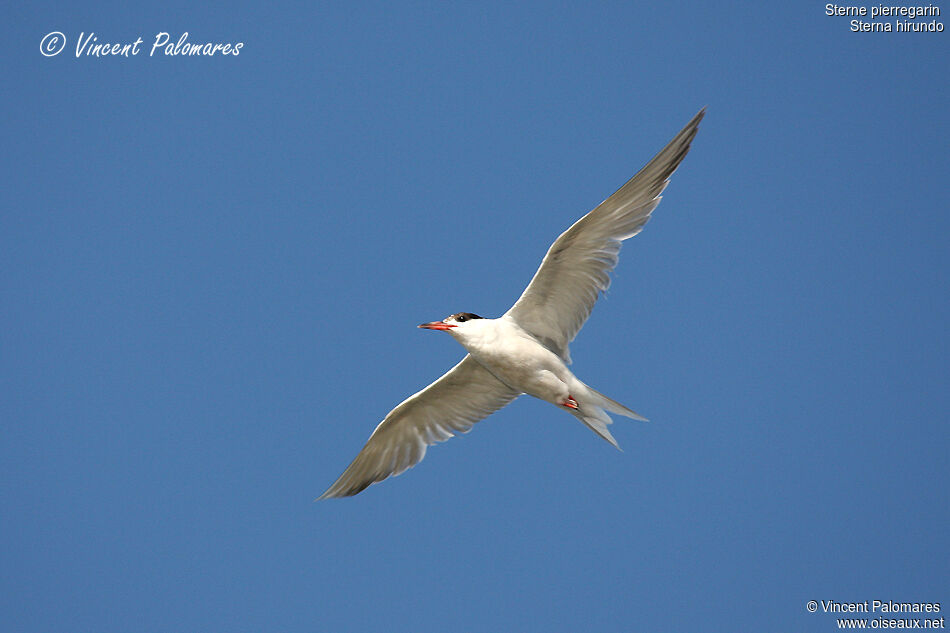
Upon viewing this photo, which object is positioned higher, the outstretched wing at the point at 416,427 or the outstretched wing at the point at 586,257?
the outstretched wing at the point at 586,257

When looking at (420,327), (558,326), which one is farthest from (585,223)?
(420,327)

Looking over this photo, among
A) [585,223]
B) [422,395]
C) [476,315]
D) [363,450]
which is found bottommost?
[363,450]

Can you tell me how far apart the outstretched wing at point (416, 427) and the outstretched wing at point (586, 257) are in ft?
3.76

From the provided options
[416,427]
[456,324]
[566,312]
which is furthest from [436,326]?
[416,427]

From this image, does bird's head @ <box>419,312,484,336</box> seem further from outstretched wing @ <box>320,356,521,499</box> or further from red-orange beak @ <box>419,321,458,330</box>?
outstretched wing @ <box>320,356,521,499</box>

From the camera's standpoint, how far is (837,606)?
8391mm

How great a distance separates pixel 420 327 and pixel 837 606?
15.0ft

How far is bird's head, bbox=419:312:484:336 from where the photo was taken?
8.15m

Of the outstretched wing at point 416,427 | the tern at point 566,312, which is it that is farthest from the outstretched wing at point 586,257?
the outstretched wing at point 416,427

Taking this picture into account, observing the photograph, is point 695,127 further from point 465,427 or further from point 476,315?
point 465,427

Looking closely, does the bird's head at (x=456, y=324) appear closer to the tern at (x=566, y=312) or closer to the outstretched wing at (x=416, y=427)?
the tern at (x=566, y=312)

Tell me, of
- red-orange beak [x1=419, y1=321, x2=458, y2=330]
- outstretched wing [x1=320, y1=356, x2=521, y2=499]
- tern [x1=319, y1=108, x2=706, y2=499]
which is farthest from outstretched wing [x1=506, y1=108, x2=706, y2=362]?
outstretched wing [x1=320, y1=356, x2=521, y2=499]

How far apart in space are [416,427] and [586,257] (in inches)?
108

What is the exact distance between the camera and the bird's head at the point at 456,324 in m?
8.15
